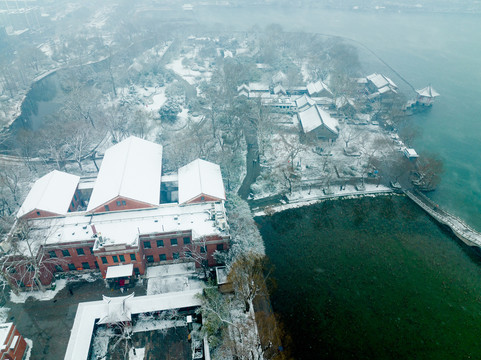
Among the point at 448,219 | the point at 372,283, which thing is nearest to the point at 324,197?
the point at 372,283

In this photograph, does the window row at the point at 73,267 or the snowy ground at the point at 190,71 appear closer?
the window row at the point at 73,267

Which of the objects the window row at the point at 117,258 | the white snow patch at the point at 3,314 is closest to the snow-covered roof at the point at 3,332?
the white snow patch at the point at 3,314

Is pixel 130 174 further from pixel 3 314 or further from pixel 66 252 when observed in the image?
pixel 3 314

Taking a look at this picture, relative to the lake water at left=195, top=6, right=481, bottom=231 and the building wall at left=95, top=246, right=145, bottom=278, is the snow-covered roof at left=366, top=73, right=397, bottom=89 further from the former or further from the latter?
the building wall at left=95, top=246, right=145, bottom=278

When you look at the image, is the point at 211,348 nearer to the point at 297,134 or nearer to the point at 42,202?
the point at 42,202

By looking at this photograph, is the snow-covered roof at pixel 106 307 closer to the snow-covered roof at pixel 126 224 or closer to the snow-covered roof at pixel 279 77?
the snow-covered roof at pixel 126 224

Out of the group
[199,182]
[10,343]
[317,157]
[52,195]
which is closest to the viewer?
[10,343]
